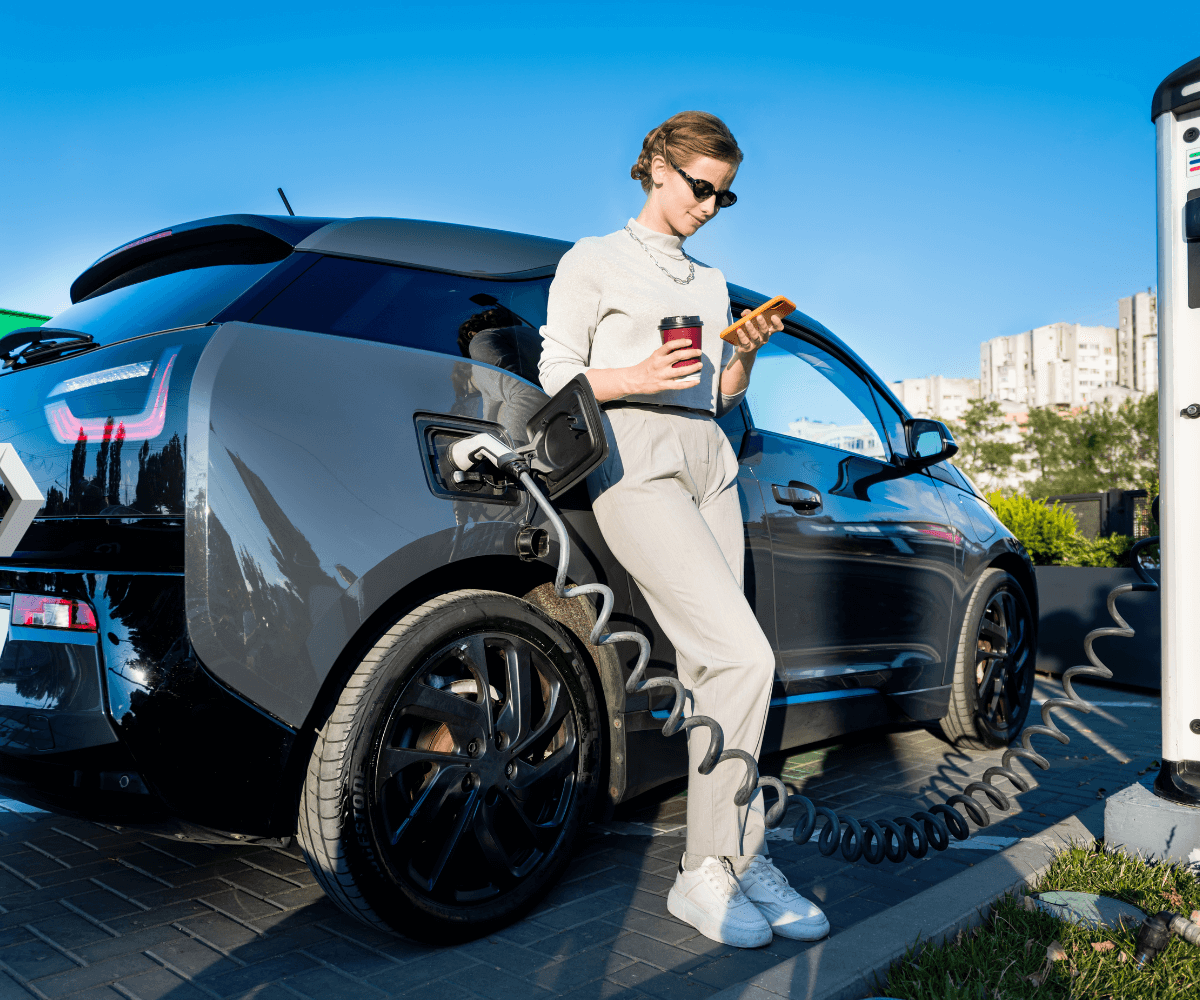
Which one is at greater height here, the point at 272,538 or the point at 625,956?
the point at 272,538

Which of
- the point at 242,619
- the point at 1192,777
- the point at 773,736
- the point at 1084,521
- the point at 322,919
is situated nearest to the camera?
the point at 242,619

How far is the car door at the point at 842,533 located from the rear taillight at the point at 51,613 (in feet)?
6.72

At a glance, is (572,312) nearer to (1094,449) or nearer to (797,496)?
(797,496)

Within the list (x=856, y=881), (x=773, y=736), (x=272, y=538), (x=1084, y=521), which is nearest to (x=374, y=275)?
(x=272, y=538)

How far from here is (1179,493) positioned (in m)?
2.80

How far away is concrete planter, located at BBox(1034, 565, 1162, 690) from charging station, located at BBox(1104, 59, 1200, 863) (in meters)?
4.38

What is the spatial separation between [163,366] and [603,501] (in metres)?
1.09

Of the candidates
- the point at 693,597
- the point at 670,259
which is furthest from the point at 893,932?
the point at 670,259

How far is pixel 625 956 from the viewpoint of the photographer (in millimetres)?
2318

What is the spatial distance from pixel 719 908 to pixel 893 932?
0.42m

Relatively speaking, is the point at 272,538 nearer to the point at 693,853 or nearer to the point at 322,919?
the point at 322,919

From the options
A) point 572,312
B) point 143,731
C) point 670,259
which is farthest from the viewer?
point 670,259

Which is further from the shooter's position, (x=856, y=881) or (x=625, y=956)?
(x=856, y=881)

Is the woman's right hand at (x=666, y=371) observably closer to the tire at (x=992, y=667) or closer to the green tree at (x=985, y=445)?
the tire at (x=992, y=667)
